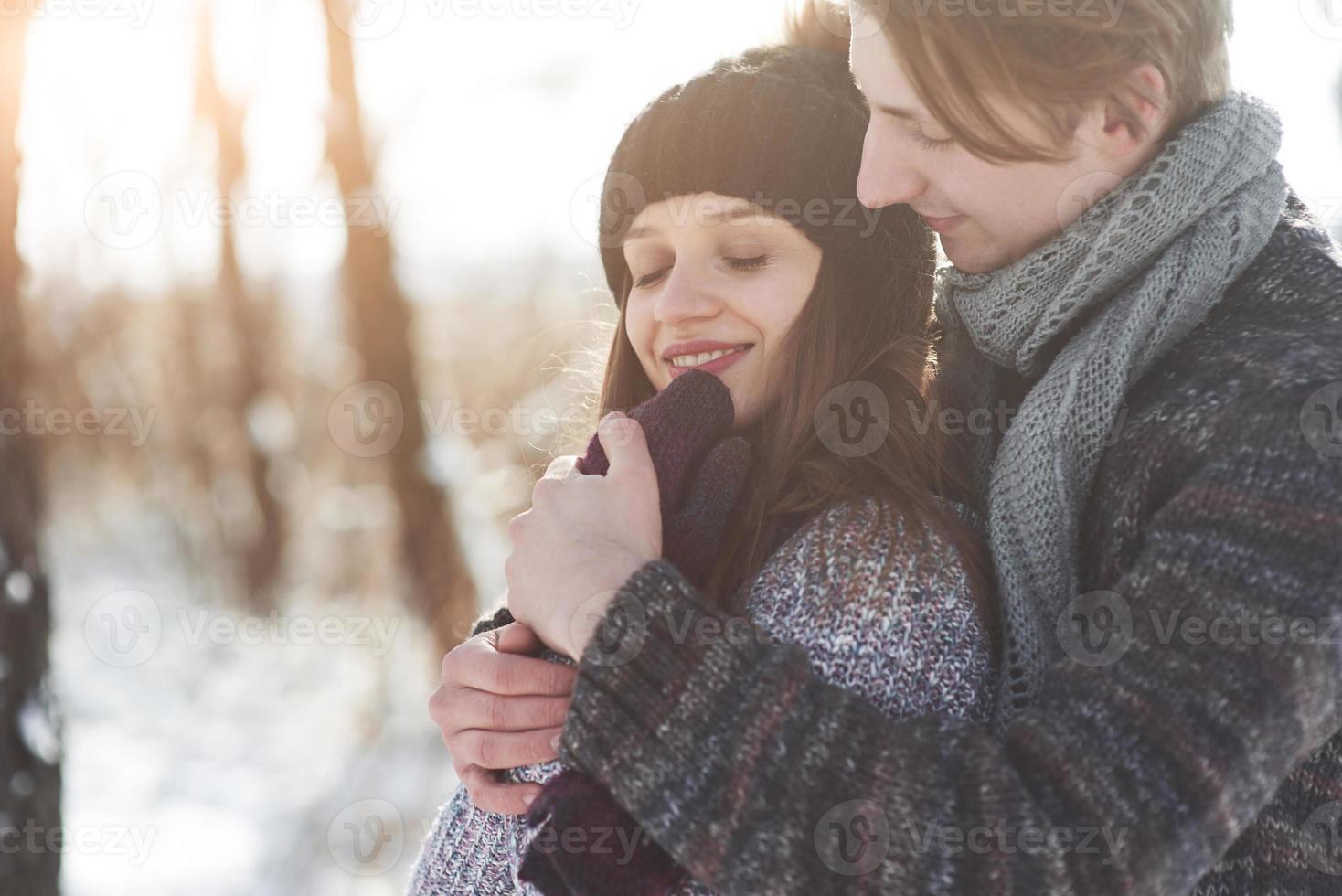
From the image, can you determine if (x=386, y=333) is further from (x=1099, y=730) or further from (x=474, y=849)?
(x=1099, y=730)

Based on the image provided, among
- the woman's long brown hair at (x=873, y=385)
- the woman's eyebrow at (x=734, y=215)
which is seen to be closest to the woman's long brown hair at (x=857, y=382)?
the woman's long brown hair at (x=873, y=385)

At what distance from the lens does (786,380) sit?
1432 mm

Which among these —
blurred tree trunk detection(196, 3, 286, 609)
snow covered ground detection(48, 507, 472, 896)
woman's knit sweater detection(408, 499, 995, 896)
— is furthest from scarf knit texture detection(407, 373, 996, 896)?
blurred tree trunk detection(196, 3, 286, 609)

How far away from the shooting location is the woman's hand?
41.6 inches

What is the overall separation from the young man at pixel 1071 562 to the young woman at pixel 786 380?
6cm

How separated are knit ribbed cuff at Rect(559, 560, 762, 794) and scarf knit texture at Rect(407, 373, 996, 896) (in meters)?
0.04

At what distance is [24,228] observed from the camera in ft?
6.96

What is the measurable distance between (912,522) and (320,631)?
5.36 metres

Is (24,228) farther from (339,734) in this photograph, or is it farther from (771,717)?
(339,734)

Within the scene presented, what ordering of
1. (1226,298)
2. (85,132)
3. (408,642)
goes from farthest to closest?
(408,642) < (85,132) < (1226,298)

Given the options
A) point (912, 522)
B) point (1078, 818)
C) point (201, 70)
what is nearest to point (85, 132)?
point (201, 70)

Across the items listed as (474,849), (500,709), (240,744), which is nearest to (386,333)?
(240,744)

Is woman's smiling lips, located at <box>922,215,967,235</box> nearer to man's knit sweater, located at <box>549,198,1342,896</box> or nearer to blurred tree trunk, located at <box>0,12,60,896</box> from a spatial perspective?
man's knit sweater, located at <box>549,198,1342,896</box>

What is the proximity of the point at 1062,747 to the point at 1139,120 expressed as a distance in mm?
657
